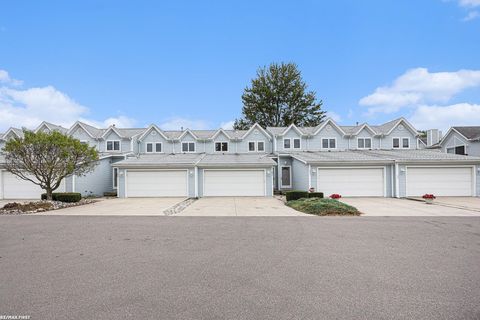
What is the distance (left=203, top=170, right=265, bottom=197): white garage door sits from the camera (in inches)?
719

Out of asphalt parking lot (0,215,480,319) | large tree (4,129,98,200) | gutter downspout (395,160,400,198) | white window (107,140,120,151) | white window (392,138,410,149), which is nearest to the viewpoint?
asphalt parking lot (0,215,480,319)

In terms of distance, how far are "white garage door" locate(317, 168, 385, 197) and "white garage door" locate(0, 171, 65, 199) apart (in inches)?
825

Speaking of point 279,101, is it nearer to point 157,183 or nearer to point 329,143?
point 329,143

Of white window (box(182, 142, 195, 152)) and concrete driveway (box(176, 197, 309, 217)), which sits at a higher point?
white window (box(182, 142, 195, 152))

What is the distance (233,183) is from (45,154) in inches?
456

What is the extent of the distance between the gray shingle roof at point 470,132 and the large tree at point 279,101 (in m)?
18.2

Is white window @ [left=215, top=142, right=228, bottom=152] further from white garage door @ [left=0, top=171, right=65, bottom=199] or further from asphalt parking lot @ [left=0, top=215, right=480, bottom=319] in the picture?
asphalt parking lot @ [left=0, top=215, right=480, bottom=319]

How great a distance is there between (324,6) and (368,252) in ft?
52.5

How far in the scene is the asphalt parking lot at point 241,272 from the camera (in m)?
3.07

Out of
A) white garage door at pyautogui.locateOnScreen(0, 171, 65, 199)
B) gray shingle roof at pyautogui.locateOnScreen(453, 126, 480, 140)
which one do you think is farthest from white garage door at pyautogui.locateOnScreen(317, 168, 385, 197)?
white garage door at pyautogui.locateOnScreen(0, 171, 65, 199)

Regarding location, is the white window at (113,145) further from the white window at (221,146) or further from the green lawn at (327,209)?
the green lawn at (327,209)

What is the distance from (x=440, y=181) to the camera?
56.0 ft

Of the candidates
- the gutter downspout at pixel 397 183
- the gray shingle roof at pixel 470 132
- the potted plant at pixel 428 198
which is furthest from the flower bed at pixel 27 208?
the gray shingle roof at pixel 470 132

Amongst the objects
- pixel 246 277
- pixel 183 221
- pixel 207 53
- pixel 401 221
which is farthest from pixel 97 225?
pixel 207 53
